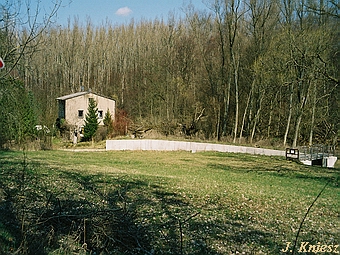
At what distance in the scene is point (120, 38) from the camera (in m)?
79.4

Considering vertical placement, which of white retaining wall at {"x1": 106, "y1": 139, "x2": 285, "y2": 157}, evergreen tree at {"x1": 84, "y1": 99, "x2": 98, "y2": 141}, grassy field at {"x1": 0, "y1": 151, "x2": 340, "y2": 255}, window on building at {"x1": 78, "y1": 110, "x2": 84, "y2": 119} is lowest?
grassy field at {"x1": 0, "y1": 151, "x2": 340, "y2": 255}

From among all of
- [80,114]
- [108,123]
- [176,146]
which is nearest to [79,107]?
[80,114]

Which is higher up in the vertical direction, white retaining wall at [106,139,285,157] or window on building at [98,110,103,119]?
window on building at [98,110,103,119]

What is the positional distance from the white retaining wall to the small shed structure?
1621 cm

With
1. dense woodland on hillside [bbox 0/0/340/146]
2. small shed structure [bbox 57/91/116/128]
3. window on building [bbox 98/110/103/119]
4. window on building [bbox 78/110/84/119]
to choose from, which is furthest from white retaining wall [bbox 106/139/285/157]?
window on building [bbox 78/110/84/119]

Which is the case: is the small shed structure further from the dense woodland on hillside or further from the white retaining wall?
the white retaining wall

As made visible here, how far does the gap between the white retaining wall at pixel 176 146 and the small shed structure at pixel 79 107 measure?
16205 mm

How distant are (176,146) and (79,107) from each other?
21.3m

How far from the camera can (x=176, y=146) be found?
33.8 m

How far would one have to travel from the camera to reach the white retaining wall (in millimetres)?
32219

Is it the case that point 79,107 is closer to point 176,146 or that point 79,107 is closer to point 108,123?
point 108,123

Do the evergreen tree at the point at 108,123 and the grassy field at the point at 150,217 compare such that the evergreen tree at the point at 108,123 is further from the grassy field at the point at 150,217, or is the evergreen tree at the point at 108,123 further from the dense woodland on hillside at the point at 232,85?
the grassy field at the point at 150,217

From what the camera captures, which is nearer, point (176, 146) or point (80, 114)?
point (176, 146)

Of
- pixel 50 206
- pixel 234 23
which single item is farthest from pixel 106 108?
pixel 50 206
